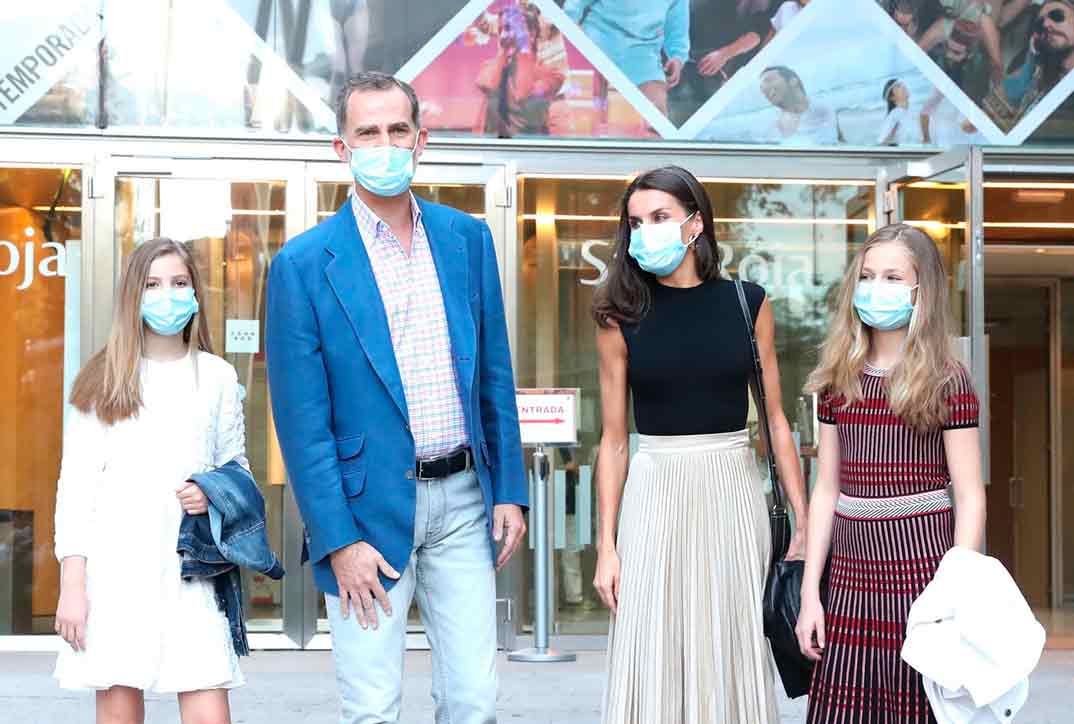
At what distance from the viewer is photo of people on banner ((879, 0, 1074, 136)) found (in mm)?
8164

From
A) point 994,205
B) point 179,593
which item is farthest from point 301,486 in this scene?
point 994,205

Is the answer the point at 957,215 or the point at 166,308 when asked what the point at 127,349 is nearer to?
the point at 166,308

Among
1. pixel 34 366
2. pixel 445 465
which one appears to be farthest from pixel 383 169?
pixel 34 366

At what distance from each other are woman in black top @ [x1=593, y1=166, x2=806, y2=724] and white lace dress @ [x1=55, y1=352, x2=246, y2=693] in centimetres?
106

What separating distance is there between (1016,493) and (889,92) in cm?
567

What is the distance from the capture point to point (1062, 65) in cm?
819

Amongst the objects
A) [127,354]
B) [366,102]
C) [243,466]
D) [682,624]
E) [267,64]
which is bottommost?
[682,624]

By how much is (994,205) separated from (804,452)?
217cm

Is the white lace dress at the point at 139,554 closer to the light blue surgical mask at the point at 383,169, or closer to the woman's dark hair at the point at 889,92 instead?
the light blue surgical mask at the point at 383,169

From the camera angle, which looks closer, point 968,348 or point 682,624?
point 682,624

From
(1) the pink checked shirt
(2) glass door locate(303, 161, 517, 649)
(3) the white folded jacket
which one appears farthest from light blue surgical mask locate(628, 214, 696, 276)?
(2) glass door locate(303, 161, 517, 649)

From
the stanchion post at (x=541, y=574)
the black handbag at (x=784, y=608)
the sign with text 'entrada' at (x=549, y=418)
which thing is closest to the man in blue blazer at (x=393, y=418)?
the black handbag at (x=784, y=608)

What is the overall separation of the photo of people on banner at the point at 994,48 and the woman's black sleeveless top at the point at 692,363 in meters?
4.87

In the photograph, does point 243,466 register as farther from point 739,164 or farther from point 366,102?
point 739,164
